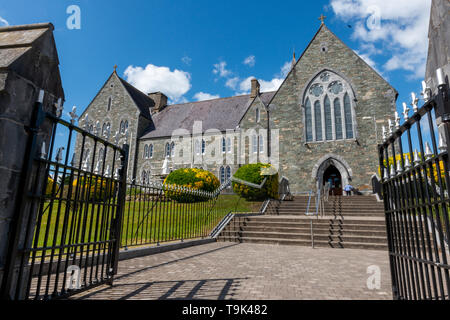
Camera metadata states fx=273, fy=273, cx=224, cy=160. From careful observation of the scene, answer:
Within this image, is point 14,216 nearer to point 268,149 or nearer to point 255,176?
point 255,176

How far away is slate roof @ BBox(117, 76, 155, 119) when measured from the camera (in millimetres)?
34156

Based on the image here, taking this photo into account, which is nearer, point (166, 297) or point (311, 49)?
point (166, 297)

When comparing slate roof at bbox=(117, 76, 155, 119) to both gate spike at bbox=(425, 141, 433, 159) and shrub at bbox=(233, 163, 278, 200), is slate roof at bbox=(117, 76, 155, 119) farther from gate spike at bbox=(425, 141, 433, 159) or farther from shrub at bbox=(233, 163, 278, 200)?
gate spike at bbox=(425, 141, 433, 159)

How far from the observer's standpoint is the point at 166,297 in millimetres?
3627

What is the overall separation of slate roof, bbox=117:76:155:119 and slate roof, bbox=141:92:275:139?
58.7 inches

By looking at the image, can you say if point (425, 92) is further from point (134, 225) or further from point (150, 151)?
point (150, 151)

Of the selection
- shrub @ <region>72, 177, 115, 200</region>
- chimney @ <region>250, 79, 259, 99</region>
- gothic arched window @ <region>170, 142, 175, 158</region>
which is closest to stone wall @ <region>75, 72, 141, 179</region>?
gothic arched window @ <region>170, 142, 175, 158</region>

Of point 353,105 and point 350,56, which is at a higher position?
point 350,56

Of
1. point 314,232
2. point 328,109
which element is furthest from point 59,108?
point 328,109

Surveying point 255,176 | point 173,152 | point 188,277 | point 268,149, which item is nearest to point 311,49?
point 268,149

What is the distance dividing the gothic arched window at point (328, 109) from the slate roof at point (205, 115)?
25.5 feet

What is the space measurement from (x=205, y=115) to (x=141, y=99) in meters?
9.86

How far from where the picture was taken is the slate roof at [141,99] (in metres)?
34.2

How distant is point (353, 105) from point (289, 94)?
522 cm
